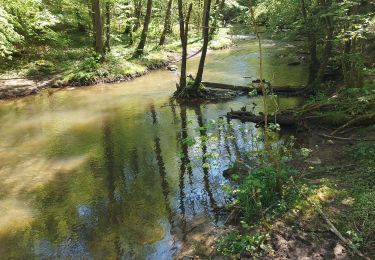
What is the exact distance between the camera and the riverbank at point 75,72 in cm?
2153

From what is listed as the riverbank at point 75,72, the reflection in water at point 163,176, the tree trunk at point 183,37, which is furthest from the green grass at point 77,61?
the reflection in water at point 163,176

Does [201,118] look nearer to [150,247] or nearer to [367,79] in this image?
[367,79]

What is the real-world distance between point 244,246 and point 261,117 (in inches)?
309

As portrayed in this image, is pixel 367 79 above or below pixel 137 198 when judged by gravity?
above

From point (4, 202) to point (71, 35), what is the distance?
23.9 meters

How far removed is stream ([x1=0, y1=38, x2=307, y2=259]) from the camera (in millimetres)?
7742

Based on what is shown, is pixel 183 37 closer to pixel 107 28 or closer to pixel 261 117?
pixel 261 117

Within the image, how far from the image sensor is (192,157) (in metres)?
11.5

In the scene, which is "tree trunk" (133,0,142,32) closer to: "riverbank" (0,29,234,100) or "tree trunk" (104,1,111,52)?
"tree trunk" (104,1,111,52)

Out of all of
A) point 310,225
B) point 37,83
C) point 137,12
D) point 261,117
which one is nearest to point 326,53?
point 261,117

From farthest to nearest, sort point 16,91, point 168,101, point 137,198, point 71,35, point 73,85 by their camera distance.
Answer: point 71,35 → point 73,85 → point 16,91 → point 168,101 → point 137,198

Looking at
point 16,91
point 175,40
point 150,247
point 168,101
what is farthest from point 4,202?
point 175,40

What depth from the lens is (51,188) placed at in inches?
401

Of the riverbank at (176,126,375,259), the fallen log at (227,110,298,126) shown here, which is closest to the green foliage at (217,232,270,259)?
the riverbank at (176,126,375,259)
